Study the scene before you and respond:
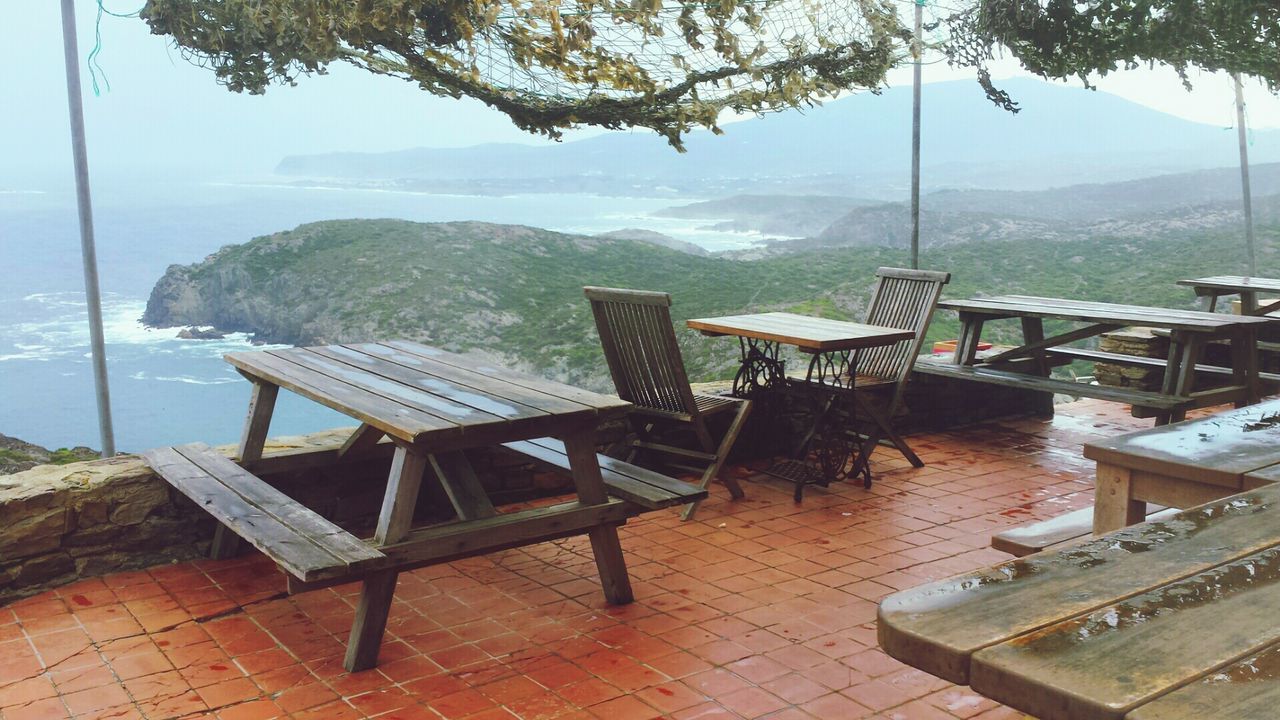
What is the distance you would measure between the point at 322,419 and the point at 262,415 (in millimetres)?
627

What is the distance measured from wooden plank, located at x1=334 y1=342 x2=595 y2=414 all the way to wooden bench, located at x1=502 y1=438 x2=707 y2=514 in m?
0.18

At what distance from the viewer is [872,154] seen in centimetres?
1024

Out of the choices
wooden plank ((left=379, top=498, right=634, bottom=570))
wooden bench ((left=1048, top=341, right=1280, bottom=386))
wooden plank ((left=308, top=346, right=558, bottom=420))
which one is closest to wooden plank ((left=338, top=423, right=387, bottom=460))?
wooden plank ((left=308, top=346, right=558, bottom=420))

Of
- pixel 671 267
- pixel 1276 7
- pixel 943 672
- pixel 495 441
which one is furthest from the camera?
pixel 671 267

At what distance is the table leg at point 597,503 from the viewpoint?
299 centimetres

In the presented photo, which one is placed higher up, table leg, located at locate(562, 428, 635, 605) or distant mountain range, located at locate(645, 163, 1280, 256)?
distant mountain range, located at locate(645, 163, 1280, 256)

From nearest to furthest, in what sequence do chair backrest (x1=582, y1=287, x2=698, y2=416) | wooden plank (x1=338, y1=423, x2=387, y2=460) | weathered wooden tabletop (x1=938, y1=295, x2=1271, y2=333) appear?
wooden plank (x1=338, y1=423, x2=387, y2=460) → chair backrest (x1=582, y1=287, x2=698, y2=416) → weathered wooden tabletop (x1=938, y1=295, x2=1271, y2=333)

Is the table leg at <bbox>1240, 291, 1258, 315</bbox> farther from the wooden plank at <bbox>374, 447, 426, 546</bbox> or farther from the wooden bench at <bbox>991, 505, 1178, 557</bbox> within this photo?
the wooden plank at <bbox>374, 447, 426, 546</bbox>

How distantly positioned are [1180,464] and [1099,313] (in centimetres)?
301

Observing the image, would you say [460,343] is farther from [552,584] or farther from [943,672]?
[943,672]

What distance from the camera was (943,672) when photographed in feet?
3.52

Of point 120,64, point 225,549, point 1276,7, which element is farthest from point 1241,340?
point 120,64

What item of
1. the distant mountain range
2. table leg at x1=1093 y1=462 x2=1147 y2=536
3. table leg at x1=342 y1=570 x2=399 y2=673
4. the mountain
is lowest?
table leg at x1=342 y1=570 x2=399 y2=673

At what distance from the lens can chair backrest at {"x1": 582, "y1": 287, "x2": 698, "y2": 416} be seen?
389 cm
